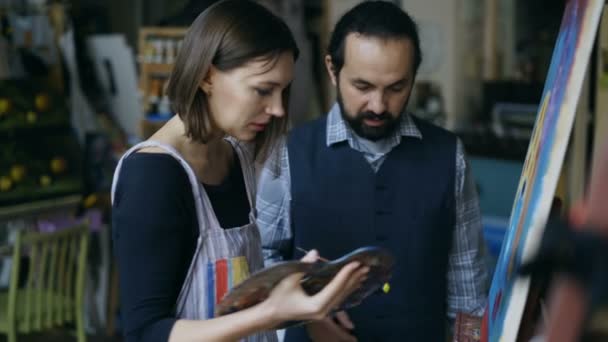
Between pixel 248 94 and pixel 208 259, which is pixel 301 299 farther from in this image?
pixel 248 94

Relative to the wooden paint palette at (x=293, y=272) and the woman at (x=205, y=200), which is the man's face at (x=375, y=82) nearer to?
the woman at (x=205, y=200)

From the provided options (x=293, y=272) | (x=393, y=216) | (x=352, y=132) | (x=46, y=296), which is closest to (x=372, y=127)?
(x=352, y=132)

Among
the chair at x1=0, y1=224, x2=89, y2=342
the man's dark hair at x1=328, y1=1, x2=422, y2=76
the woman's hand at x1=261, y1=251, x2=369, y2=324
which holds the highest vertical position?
the man's dark hair at x1=328, y1=1, x2=422, y2=76

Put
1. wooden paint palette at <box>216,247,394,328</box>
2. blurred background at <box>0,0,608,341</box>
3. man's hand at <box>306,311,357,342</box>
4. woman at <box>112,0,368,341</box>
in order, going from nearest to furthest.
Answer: wooden paint palette at <box>216,247,394,328</box> → woman at <box>112,0,368,341</box> → man's hand at <box>306,311,357,342</box> → blurred background at <box>0,0,608,341</box>

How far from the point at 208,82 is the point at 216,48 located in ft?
0.23

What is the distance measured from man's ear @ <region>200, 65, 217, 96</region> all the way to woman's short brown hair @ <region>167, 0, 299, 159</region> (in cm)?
1

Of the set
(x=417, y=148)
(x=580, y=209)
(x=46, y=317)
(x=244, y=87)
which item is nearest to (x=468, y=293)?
(x=417, y=148)

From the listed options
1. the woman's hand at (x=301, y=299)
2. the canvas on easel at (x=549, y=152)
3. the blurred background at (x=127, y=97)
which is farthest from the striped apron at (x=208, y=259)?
the blurred background at (x=127, y=97)

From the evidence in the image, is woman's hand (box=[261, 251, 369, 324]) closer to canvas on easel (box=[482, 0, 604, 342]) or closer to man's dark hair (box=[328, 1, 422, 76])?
canvas on easel (box=[482, 0, 604, 342])

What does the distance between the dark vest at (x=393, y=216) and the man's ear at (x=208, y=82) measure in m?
0.63

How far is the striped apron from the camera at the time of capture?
1352 mm

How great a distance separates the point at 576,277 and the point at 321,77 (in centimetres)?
464

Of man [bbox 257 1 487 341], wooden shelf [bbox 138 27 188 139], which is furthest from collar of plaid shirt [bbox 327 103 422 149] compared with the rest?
Result: wooden shelf [bbox 138 27 188 139]

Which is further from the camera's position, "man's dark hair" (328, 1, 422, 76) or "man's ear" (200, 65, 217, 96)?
"man's dark hair" (328, 1, 422, 76)
